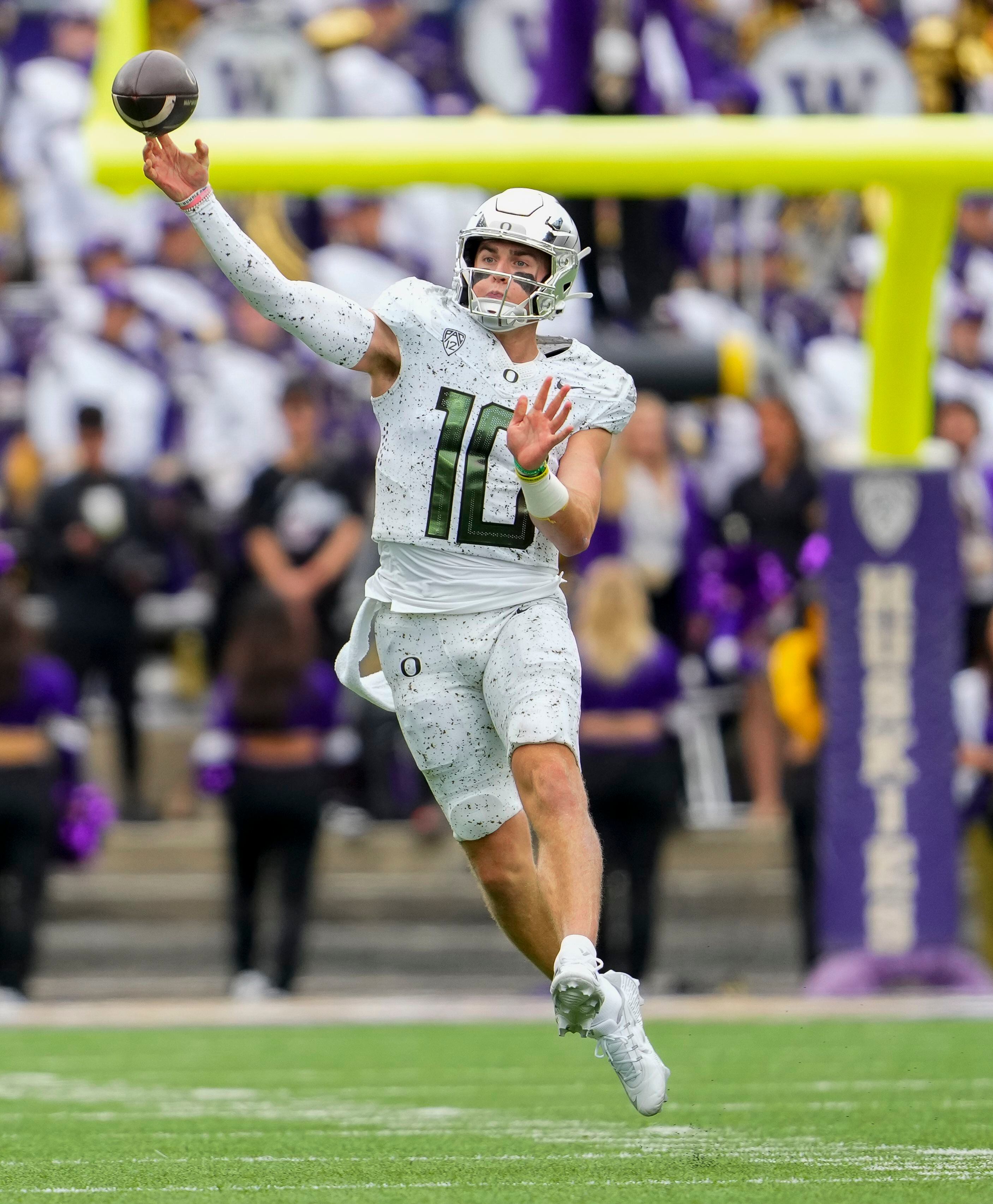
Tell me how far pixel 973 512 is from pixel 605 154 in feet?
9.30

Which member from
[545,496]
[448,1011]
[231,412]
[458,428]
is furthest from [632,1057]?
[231,412]

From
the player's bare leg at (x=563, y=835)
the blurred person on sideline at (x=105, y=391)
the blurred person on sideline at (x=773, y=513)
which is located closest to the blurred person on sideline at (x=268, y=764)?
the blurred person on sideline at (x=773, y=513)

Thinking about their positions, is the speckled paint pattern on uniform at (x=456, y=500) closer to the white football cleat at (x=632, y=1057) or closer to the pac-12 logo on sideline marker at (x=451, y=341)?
the pac-12 logo on sideline marker at (x=451, y=341)

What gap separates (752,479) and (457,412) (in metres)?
5.56

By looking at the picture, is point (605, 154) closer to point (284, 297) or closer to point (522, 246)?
point (522, 246)

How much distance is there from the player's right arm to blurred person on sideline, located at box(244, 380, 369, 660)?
497cm

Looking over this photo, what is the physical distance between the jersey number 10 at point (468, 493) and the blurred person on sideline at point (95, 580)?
5.27m

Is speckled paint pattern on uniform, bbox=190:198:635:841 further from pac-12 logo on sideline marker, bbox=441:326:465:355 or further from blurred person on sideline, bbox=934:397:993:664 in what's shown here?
blurred person on sideline, bbox=934:397:993:664

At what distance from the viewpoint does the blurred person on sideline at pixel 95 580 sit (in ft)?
33.2

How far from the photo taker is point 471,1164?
182 inches

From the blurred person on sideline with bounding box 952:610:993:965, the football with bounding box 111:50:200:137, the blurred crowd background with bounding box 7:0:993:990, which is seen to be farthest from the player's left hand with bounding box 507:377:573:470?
the blurred person on sideline with bounding box 952:610:993:965

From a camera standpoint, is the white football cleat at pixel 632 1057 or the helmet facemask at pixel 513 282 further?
the helmet facemask at pixel 513 282

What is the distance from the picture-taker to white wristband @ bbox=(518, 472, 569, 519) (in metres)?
4.64

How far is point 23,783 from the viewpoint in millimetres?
8938
